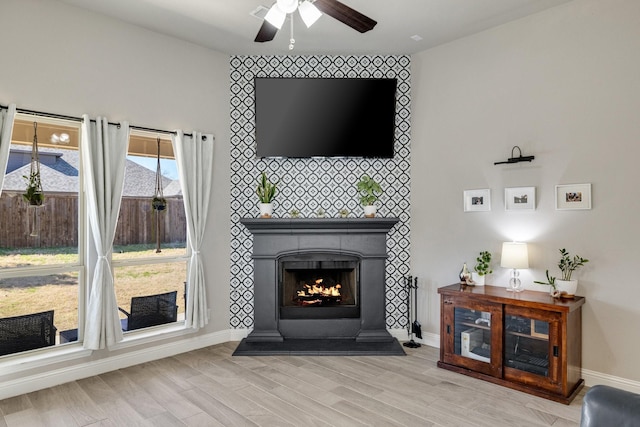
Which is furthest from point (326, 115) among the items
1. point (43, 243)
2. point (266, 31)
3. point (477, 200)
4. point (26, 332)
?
point (26, 332)

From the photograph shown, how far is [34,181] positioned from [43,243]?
0.54 m

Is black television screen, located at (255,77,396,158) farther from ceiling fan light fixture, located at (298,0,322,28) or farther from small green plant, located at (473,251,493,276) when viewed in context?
ceiling fan light fixture, located at (298,0,322,28)

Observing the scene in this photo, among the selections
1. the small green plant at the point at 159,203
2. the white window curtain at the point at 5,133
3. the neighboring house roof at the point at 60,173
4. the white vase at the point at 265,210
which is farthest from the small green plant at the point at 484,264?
the white window curtain at the point at 5,133

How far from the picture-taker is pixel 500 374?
3377mm

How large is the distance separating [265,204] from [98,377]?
2282 mm

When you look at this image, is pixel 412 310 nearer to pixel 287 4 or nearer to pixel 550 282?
pixel 550 282

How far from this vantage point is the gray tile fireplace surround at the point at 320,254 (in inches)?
175

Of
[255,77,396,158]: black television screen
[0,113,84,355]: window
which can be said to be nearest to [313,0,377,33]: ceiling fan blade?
[255,77,396,158]: black television screen

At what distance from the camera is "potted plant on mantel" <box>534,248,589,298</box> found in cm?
334

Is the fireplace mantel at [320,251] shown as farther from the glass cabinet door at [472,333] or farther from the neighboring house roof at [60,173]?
the neighboring house roof at [60,173]

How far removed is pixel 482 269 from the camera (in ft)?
12.7

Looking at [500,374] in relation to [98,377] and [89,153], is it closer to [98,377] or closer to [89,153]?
[98,377]

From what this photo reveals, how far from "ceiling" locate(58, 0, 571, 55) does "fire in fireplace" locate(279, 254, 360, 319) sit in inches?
94.4

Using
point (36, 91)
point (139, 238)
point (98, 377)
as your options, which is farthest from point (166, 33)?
point (98, 377)
